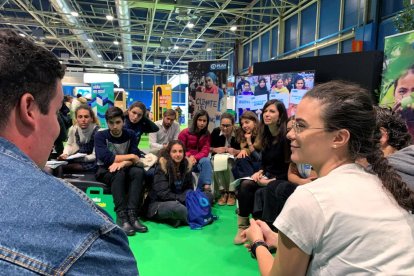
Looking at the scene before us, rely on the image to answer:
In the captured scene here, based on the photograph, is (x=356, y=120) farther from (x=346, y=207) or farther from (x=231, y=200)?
(x=231, y=200)

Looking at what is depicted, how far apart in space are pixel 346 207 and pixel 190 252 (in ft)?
7.22

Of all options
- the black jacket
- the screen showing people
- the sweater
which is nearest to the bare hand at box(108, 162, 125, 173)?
the black jacket

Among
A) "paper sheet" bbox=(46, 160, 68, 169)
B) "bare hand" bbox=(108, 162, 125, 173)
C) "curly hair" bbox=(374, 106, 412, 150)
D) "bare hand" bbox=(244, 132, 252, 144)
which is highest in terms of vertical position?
"curly hair" bbox=(374, 106, 412, 150)

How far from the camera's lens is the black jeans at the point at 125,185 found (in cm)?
336

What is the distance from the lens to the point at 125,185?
11.7 ft

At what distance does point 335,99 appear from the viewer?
3.72 ft

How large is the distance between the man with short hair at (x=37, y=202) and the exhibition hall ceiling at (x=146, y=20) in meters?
9.09

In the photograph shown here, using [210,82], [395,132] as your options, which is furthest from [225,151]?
[395,132]

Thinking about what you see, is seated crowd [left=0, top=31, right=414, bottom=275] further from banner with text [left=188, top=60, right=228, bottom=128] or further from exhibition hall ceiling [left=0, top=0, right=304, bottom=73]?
exhibition hall ceiling [left=0, top=0, right=304, bottom=73]

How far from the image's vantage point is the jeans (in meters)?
4.16

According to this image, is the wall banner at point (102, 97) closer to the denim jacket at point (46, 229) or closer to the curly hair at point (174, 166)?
the curly hair at point (174, 166)

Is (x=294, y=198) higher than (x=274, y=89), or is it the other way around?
(x=274, y=89)

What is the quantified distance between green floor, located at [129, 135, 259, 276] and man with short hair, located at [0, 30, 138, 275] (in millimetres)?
2146

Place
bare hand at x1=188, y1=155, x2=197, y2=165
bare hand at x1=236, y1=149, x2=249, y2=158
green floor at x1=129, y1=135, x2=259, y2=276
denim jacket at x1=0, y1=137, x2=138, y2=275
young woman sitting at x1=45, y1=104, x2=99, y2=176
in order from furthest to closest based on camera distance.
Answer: bare hand at x1=236, y1=149, x2=249, y2=158 < bare hand at x1=188, y1=155, x2=197, y2=165 < young woman sitting at x1=45, y1=104, x2=99, y2=176 < green floor at x1=129, y1=135, x2=259, y2=276 < denim jacket at x1=0, y1=137, x2=138, y2=275
